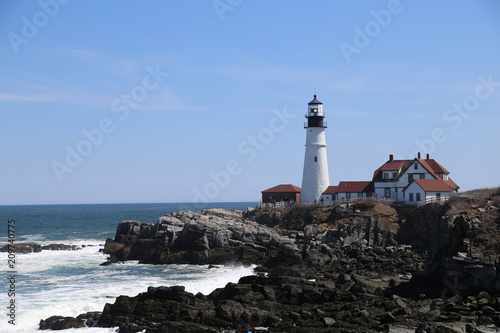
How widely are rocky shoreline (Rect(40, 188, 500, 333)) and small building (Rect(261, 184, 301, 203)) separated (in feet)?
29.2

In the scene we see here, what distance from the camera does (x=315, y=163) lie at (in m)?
50.7

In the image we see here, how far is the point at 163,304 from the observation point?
76.6ft

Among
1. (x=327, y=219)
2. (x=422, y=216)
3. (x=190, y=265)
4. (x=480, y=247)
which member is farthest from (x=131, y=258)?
(x=480, y=247)

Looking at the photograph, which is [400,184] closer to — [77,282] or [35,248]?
[77,282]

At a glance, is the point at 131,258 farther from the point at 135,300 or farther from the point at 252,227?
the point at 135,300

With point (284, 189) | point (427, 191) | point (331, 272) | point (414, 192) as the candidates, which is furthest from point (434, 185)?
point (331, 272)

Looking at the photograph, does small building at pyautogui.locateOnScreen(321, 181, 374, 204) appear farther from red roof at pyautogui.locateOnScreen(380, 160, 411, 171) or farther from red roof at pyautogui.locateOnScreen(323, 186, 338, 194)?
red roof at pyautogui.locateOnScreen(380, 160, 411, 171)

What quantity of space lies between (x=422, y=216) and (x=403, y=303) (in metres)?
19.6

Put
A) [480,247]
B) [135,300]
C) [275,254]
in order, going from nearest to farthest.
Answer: [135,300], [480,247], [275,254]

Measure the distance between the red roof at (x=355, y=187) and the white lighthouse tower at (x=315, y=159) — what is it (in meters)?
1.64

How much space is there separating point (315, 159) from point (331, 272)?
19.8 m

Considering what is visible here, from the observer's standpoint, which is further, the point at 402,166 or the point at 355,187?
the point at 355,187

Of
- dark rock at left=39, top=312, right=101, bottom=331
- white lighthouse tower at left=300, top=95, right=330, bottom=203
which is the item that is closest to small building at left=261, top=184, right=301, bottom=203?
white lighthouse tower at left=300, top=95, right=330, bottom=203

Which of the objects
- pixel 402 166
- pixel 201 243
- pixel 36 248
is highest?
pixel 402 166
